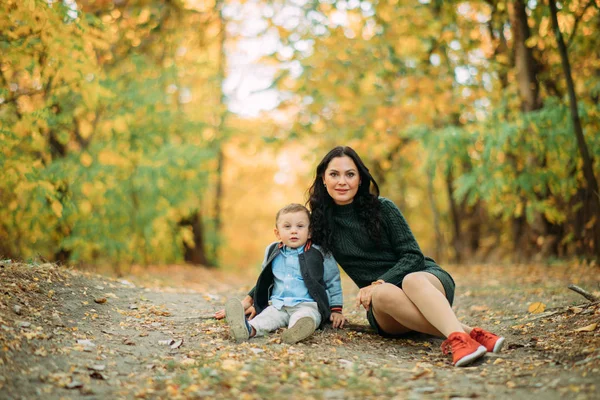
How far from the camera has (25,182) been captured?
4945 mm

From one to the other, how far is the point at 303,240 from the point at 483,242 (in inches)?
326

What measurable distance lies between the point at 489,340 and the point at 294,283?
4.44ft

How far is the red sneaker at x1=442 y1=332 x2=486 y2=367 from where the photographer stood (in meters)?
2.99

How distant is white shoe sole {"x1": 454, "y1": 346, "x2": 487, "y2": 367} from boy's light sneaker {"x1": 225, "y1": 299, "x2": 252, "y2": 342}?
52.1 inches

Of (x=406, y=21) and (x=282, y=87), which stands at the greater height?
(x=406, y=21)

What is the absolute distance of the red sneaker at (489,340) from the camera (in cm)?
311

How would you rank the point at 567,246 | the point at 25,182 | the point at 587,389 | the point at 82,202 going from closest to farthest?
the point at 587,389, the point at 25,182, the point at 82,202, the point at 567,246

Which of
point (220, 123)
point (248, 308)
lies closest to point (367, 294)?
point (248, 308)

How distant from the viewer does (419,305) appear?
330 centimetres

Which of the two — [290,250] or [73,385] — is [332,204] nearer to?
[290,250]

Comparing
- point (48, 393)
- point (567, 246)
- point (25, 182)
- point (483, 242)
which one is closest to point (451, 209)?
point (483, 242)

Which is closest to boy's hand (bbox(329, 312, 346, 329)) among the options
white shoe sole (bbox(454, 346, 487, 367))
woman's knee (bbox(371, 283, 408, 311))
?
woman's knee (bbox(371, 283, 408, 311))

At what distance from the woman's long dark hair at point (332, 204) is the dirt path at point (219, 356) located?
72cm

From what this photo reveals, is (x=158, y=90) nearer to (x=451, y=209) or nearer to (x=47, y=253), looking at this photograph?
(x=47, y=253)
